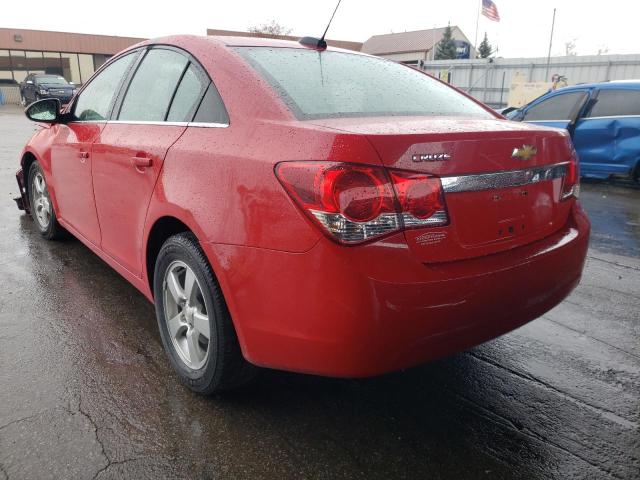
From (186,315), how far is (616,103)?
26.1ft

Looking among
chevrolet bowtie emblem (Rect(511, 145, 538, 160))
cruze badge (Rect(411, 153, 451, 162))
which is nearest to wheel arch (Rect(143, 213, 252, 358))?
cruze badge (Rect(411, 153, 451, 162))

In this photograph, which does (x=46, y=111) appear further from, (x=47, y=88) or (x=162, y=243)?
(x=47, y=88)

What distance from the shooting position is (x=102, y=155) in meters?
3.01

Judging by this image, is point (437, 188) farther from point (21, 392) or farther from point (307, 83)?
point (21, 392)

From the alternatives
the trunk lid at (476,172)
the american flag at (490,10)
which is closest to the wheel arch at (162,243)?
the trunk lid at (476,172)

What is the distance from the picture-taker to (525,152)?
2.04 meters

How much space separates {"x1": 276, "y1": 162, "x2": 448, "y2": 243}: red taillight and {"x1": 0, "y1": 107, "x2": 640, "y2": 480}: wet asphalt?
3.06 ft

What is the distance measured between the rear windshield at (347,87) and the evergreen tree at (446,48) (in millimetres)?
53554

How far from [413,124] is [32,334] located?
7.97 feet

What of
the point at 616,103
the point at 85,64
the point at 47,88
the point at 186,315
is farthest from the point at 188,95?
the point at 85,64

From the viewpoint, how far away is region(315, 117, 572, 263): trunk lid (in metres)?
1.76

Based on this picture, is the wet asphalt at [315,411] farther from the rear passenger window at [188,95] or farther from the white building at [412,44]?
the white building at [412,44]

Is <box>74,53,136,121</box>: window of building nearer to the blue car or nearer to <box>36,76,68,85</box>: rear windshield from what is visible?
the blue car

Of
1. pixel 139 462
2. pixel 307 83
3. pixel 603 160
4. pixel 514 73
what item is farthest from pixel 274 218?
pixel 514 73
